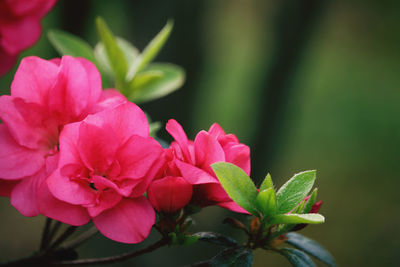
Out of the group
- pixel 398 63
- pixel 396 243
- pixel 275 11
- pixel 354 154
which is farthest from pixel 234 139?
pixel 398 63

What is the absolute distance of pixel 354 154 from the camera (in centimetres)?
583

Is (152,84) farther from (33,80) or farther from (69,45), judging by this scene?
(33,80)

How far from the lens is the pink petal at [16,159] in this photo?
590 millimetres

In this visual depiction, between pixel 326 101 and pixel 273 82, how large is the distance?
4330mm

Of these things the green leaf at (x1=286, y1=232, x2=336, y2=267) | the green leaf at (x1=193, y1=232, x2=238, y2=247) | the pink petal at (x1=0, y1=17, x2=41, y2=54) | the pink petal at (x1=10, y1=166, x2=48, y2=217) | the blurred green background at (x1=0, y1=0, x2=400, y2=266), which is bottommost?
the blurred green background at (x1=0, y1=0, x2=400, y2=266)

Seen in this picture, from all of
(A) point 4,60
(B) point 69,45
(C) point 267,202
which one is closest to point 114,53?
(B) point 69,45

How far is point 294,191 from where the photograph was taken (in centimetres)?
68

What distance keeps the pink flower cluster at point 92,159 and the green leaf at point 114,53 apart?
0.33 meters

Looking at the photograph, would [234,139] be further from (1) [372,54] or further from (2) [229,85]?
(1) [372,54]

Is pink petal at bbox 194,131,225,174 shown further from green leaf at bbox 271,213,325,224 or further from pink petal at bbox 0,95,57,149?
pink petal at bbox 0,95,57,149

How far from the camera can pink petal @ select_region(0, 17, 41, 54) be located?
2.20 feet

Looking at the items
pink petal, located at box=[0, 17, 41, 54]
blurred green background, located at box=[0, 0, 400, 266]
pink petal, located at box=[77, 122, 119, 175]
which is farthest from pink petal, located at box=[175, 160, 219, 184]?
blurred green background, located at box=[0, 0, 400, 266]

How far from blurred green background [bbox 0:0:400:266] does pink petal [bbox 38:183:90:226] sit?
1.51 meters

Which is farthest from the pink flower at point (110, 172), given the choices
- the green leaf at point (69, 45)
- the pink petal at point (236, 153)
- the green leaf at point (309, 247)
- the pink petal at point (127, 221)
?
the green leaf at point (69, 45)
